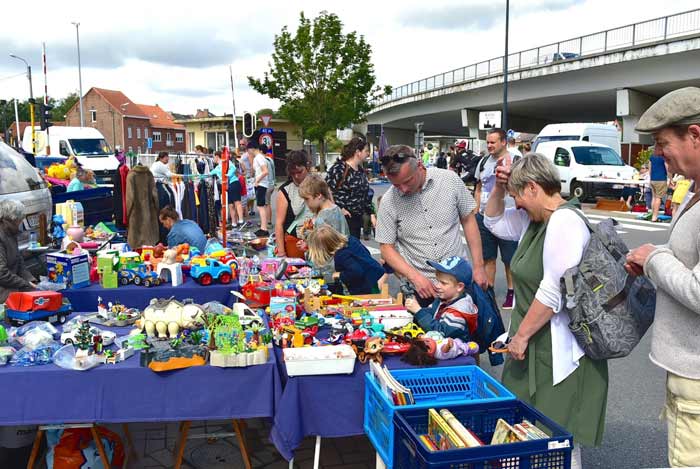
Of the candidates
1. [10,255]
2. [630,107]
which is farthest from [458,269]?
[630,107]

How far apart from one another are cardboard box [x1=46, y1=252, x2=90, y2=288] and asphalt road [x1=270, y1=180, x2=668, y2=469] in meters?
3.62

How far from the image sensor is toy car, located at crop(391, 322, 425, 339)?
3.48 metres

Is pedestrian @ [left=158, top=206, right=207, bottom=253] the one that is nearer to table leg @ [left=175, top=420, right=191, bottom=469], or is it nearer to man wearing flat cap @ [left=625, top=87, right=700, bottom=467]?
table leg @ [left=175, top=420, right=191, bottom=469]

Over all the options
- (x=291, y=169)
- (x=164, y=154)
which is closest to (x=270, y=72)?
(x=164, y=154)

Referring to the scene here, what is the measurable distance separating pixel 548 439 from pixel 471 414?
1.44 feet

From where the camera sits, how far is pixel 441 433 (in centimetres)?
240

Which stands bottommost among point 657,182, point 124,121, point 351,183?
point 657,182

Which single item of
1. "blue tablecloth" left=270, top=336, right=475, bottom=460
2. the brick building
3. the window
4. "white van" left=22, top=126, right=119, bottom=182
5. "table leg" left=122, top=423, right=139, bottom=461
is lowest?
"table leg" left=122, top=423, right=139, bottom=461

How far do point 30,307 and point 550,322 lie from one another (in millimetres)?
3160

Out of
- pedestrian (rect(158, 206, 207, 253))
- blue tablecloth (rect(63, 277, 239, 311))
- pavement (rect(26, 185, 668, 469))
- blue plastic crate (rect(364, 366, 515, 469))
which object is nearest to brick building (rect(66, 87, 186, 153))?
pedestrian (rect(158, 206, 207, 253))

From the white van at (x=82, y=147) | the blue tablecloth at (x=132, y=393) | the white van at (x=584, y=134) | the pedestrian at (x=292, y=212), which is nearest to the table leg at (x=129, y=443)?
the blue tablecloth at (x=132, y=393)

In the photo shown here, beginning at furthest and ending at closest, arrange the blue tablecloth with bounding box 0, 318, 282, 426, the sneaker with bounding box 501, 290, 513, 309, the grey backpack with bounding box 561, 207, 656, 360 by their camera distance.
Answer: the sneaker with bounding box 501, 290, 513, 309, the blue tablecloth with bounding box 0, 318, 282, 426, the grey backpack with bounding box 561, 207, 656, 360

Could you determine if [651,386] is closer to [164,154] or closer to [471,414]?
[471,414]

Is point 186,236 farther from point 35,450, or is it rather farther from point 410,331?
point 410,331
